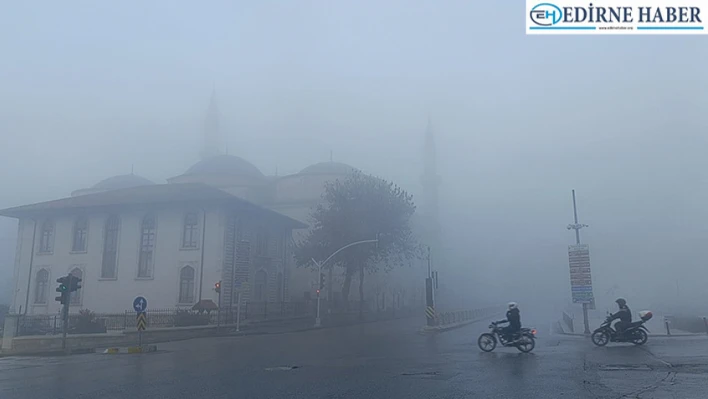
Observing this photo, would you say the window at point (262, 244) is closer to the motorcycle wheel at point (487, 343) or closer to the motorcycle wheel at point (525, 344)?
the motorcycle wheel at point (487, 343)

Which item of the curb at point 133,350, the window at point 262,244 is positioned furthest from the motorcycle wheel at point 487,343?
the window at point 262,244

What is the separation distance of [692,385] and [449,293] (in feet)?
281

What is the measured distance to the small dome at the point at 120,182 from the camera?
77938 mm

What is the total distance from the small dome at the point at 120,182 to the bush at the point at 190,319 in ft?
145

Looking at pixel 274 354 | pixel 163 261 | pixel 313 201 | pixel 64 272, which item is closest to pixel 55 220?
pixel 64 272

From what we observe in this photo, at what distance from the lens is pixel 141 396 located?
9.81 meters

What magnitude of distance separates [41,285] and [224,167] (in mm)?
26227

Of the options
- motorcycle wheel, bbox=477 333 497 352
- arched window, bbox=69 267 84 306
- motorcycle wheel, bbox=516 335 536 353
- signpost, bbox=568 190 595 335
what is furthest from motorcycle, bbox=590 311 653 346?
arched window, bbox=69 267 84 306

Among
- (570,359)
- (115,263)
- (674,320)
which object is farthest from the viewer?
(115,263)

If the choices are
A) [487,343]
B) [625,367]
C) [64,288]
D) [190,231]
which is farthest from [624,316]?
[190,231]

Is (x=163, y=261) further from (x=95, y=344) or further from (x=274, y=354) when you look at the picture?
(x=274, y=354)

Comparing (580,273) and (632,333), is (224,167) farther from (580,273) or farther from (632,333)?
(632,333)

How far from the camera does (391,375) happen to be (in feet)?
39.3

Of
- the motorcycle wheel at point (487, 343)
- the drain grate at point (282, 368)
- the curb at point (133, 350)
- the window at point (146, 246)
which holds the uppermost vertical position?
the window at point (146, 246)
